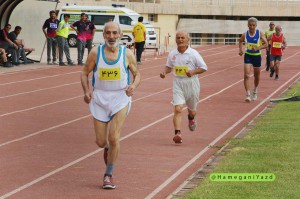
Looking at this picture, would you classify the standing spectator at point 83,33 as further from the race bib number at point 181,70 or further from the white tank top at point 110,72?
the white tank top at point 110,72

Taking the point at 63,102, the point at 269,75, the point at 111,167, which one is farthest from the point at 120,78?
the point at 269,75

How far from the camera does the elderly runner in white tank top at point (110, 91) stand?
1079 cm

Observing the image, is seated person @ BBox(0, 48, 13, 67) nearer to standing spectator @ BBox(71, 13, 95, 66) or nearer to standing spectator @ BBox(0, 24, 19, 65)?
standing spectator @ BBox(0, 24, 19, 65)

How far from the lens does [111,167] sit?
10766mm

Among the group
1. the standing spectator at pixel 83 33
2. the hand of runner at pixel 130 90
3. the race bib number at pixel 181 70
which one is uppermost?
the hand of runner at pixel 130 90

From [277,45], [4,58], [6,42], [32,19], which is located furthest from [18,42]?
[277,45]

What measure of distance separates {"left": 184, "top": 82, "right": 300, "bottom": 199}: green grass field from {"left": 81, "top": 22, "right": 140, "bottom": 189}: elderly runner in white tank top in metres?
1.13

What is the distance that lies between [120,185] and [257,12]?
197 feet

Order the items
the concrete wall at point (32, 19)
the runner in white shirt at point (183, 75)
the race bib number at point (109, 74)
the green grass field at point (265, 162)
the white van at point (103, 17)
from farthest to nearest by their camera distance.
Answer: the white van at point (103, 17)
the concrete wall at point (32, 19)
the runner in white shirt at point (183, 75)
the race bib number at point (109, 74)
the green grass field at point (265, 162)

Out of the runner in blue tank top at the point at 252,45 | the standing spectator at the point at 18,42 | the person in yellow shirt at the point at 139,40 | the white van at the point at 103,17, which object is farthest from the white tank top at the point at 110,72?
the white van at the point at 103,17

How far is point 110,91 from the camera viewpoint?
1089cm

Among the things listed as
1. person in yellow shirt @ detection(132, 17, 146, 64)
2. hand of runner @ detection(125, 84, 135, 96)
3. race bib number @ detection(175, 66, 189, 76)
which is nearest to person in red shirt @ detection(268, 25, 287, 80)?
person in yellow shirt @ detection(132, 17, 146, 64)

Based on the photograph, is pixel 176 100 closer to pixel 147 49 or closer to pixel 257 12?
pixel 147 49

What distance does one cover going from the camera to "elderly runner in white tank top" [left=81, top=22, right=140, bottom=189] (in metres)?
10.8
